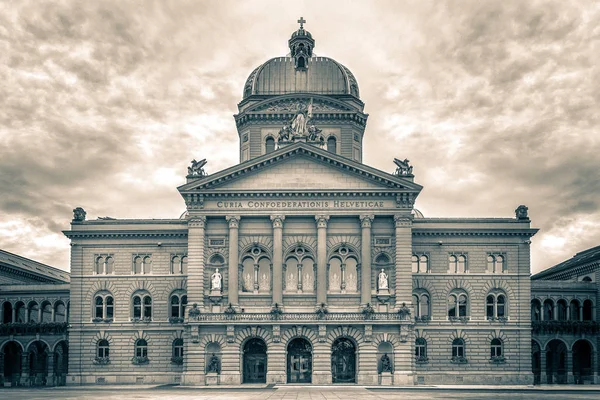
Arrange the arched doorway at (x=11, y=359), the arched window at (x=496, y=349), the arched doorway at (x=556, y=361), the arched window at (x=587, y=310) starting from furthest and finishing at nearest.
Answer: the arched doorway at (x=11, y=359)
the arched window at (x=587, y=310)
the arched doorway at (x=556, y=361)
the arched window at (x=496, y=349)

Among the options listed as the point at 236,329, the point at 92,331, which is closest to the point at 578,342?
the point at 236,329

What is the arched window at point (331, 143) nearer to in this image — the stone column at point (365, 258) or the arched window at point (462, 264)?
the stone column at point (365, 258)

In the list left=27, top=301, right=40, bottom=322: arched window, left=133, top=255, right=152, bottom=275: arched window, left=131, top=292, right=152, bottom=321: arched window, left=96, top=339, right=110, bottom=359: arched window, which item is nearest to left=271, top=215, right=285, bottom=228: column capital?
left=133, top=255, right=152, bottom=275: arched window

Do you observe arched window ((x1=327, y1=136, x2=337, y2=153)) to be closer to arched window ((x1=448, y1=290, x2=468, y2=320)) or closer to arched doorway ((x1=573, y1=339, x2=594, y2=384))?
arched window ((x1=448, y1=290, x2=468, y2=320))

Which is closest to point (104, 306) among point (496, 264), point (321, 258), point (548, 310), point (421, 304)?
point (321, 258)

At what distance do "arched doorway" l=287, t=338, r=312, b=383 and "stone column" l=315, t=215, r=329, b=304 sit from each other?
14.1 feet

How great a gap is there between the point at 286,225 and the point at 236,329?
1071 cm

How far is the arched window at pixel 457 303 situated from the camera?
80.7 m

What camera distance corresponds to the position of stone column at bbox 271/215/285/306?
7425 cm

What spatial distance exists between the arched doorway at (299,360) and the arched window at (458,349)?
15384mm

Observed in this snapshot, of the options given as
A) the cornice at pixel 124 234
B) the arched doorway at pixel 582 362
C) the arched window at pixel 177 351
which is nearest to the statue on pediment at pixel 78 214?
the cornice at pixel 124 234

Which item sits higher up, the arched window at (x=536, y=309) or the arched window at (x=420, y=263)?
the arched window at (x=420, y=263)

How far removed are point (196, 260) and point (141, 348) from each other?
12617 millimetres

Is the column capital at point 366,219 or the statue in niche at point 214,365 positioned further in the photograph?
the column capital at point 366,219
